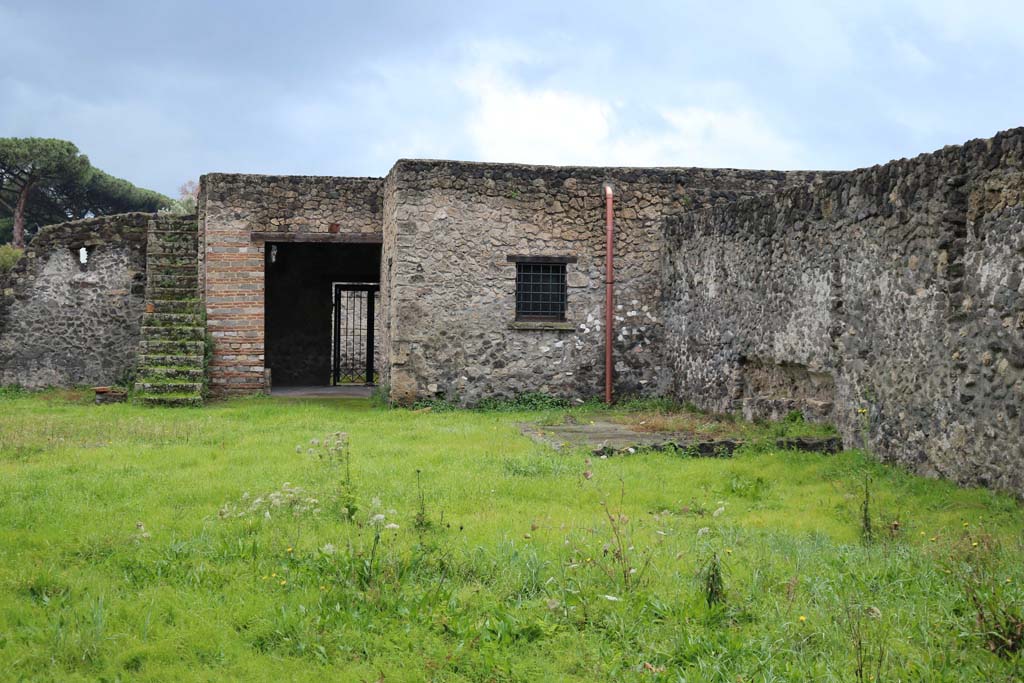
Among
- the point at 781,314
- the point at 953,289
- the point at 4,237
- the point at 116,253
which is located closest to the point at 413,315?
the point at 781,314

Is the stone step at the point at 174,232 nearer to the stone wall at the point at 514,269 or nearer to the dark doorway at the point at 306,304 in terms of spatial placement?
the dark doorway at the point at 306,304

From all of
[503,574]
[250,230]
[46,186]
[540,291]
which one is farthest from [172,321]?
[46,186]

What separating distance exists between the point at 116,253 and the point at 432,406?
23.7 feet

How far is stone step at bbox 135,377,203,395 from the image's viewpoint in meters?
14.5

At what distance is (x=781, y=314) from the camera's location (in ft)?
34.7

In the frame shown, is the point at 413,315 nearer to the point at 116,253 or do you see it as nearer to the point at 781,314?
the point at 781,314

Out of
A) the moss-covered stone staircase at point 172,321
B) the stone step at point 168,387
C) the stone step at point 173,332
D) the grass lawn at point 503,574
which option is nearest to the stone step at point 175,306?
the moss-covered stone staircase at point 172,321

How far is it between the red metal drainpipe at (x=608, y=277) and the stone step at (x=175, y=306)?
21.9 ft

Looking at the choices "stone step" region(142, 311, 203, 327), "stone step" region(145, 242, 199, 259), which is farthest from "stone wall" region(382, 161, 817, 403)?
"stone step" region(145, 242, 199, 259)

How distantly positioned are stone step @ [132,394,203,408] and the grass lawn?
19.6 ft

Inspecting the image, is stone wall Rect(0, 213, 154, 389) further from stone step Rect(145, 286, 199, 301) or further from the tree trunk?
the tree trunk

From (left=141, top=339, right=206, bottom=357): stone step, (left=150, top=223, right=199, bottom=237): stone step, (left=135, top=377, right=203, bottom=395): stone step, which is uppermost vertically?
(left=150, top=223, right=199, bottom=237): stone step

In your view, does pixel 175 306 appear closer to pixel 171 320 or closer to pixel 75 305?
pixel 171 320

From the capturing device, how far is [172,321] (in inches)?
610
